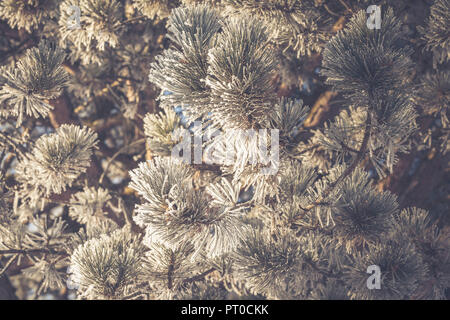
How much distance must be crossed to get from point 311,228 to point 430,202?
4.66 ft

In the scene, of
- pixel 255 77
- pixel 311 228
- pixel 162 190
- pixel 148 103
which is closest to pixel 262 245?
pixel 311 228

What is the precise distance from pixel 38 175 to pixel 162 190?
0.66 metres

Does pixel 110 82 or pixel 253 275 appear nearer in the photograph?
pixel 253 275

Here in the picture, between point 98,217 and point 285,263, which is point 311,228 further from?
point 98,217

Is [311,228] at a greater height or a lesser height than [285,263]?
greater

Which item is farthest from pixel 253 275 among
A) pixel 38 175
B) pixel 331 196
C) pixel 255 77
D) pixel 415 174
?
pixel 415 174

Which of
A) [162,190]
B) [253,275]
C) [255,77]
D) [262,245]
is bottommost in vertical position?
[253,275]

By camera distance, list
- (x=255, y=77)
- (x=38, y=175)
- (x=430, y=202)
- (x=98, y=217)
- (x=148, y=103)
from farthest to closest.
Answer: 1. (x=430, y=202)
2. (x=148, y=103)
3. (x=98, y=217)
4. (x=38, y=175)
5. (x=255, y=77)

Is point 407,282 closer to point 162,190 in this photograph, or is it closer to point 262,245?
point 262,245

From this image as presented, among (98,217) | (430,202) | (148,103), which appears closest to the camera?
(98,217)

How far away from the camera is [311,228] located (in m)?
1.79
